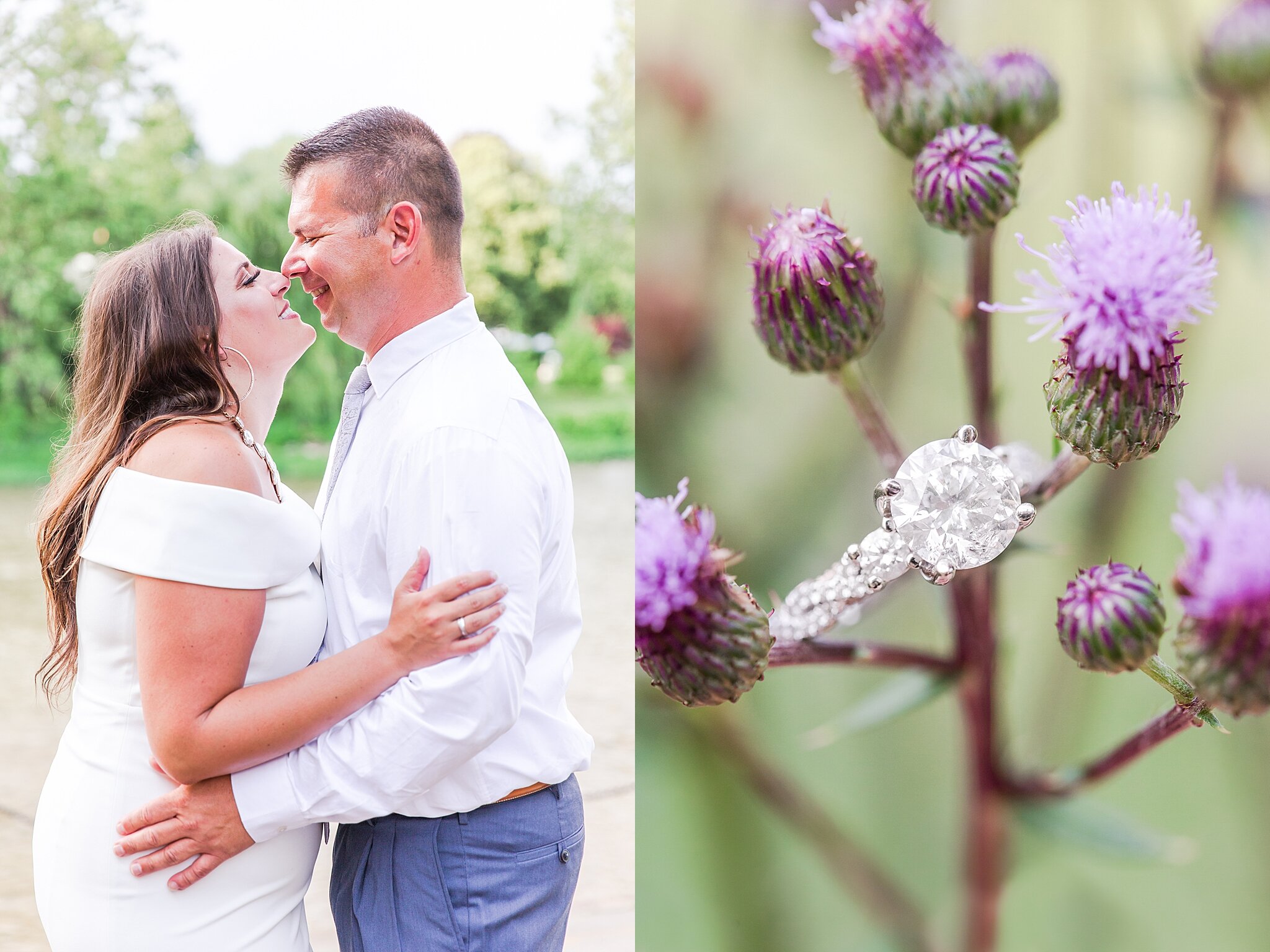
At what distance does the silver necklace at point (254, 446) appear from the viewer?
4.05 feet

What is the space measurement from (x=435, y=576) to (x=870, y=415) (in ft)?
1.55

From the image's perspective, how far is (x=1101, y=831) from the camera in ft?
2.89

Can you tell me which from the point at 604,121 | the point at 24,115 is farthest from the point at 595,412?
the point at 24,115

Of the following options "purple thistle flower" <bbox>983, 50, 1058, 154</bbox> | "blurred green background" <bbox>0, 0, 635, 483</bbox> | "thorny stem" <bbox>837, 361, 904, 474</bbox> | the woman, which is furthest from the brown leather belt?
"blurred green background" <bbox>0, 0, 635, 483</bbox>

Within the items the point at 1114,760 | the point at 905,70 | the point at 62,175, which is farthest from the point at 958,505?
the point at 62,175

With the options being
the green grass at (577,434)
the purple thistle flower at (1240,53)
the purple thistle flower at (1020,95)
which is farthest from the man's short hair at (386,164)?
the green grass at (577,434)

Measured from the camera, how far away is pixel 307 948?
4.28 ft

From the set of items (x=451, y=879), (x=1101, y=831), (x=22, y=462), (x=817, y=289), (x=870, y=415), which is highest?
(x=817, y=289)

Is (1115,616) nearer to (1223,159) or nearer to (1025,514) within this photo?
(1025,514)

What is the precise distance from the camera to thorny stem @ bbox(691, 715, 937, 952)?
3.03ft

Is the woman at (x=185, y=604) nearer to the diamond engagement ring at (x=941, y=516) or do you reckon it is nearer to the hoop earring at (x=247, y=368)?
the hoop earring at (x=247, y=368)

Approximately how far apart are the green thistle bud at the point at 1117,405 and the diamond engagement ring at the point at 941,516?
0.06 m

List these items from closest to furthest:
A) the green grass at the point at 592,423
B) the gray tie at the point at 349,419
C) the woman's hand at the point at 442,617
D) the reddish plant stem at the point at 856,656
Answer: the reddish plant stem at the point at 856,656 < the woman's hand at the point at 442,617 < the gray tie at the point at 349,419 < the green grass at the point at 592,423

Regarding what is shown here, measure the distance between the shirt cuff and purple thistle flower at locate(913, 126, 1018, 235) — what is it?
832mm
